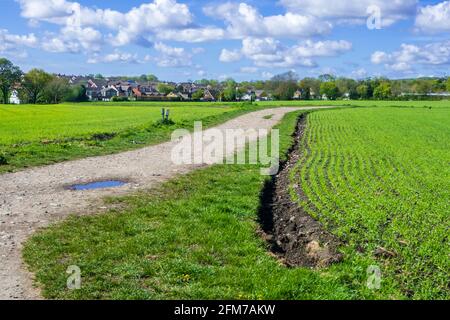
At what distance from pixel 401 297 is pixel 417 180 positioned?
978 cm

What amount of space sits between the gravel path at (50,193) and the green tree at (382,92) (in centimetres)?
12139

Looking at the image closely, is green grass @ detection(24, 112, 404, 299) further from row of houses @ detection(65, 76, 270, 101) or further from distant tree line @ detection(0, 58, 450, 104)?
row of houses @ detection(65, 76, 270, 101)

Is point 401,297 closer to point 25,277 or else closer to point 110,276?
point 110,276

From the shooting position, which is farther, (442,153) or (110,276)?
(442,153)

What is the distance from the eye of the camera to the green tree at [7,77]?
10719 centimetres

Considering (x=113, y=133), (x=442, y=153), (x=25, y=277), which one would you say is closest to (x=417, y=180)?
(x=442, y=153)

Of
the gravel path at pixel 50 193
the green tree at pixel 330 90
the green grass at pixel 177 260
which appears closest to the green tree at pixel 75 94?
the green tree at pixel 330 90

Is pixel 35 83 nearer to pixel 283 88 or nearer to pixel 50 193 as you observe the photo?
pixel 283 88

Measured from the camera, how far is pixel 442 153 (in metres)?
22.7

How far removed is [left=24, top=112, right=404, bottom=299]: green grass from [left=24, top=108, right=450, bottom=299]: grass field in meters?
0.02

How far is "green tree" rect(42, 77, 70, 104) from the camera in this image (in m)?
108

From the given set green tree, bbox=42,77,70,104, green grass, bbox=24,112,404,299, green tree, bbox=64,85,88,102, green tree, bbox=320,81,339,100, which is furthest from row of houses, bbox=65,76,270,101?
green grass, bbox=24,112,404,299

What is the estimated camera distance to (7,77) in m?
108

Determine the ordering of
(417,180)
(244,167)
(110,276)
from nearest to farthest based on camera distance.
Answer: (110,276), (417,180), (244,167)
